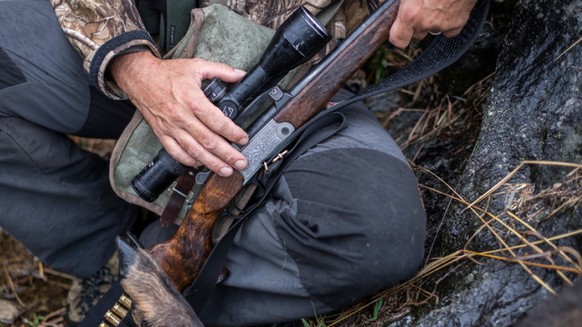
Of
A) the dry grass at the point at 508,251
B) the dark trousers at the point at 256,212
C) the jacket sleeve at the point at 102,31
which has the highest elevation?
the jacket sleeve at the point at 102,31

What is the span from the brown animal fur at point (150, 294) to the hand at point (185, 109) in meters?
0.45

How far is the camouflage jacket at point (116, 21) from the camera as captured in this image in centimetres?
239

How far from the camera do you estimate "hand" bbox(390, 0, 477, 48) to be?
2.12 metres

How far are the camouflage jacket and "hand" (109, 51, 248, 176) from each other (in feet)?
0.27

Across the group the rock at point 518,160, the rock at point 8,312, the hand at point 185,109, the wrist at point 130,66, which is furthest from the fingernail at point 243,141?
the rock at point 8,312

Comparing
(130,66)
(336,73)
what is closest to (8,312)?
(130,66)

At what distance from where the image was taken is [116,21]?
2.43m

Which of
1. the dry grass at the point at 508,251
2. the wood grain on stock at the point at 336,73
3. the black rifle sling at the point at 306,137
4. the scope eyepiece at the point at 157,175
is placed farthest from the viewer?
the scope eyepiece at the point at 157,175

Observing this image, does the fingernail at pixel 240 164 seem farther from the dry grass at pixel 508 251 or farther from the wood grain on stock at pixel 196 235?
the dry grass at pixel 508 251

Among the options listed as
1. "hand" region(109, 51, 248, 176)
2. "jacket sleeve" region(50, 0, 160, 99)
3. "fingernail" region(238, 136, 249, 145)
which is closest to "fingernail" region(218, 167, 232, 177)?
"hand" region(109, 51, 248, 176)

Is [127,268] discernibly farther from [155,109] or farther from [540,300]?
[540,300]

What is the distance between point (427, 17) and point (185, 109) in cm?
99

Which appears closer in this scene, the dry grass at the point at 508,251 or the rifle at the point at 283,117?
the dry grass at the point at 508,251

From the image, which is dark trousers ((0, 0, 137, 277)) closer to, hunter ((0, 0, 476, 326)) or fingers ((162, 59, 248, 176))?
hunter ((0, 0, 476, 326))
